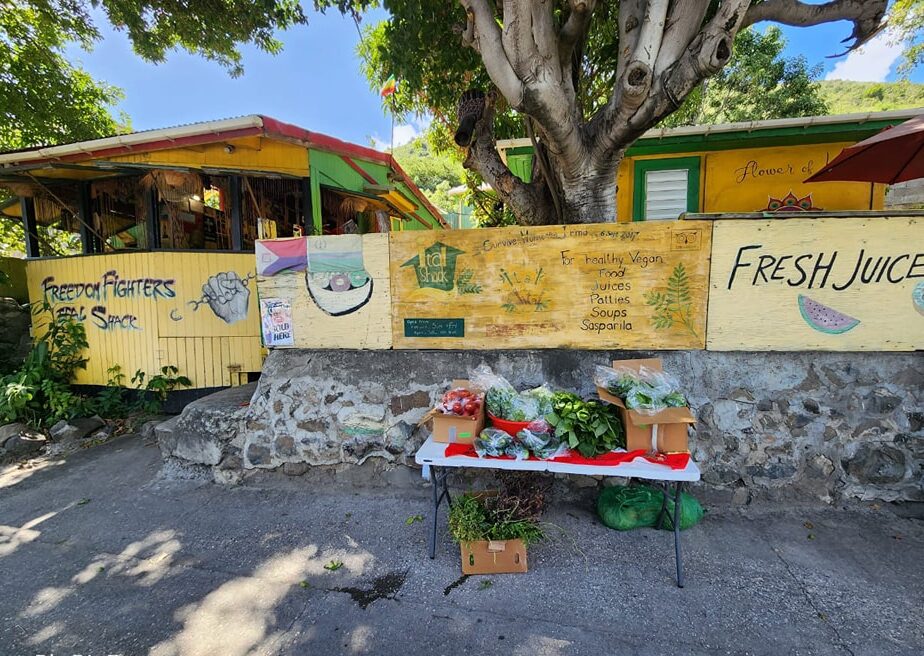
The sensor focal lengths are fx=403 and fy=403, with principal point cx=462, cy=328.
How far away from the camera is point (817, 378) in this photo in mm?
3115

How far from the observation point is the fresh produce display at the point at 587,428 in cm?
262

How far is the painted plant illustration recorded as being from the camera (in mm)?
3152

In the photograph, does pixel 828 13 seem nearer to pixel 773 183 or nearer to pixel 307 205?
pixel 773 183

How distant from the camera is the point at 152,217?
549 centimetres

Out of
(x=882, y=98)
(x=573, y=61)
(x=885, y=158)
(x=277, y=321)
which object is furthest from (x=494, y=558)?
(x=882, y=98)

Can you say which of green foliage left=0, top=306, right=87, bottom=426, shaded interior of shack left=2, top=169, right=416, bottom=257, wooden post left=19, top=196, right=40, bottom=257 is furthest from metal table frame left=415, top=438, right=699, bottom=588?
wooden post left=19, top=196, right=40, bottom=257

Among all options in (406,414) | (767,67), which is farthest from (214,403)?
(767,67)

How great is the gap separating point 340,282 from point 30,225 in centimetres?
628

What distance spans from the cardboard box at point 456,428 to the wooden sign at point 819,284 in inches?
80.4

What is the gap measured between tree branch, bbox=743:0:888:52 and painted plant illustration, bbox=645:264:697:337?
8.90 feet

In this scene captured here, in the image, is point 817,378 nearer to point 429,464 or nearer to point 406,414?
point 429,464

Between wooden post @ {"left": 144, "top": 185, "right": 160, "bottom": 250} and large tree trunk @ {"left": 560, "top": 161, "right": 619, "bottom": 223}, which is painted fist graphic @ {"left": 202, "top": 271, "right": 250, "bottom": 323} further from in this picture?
large tree trunk @ {"left": 560, "top": 161, "right": 619, "bottom": 223}

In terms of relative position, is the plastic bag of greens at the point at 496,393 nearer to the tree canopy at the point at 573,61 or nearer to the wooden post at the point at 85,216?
the tree canopy at the point at 573,61

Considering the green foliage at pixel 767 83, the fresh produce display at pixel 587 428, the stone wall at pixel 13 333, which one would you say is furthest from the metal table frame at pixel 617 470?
the green foliage at pixel 767 83
